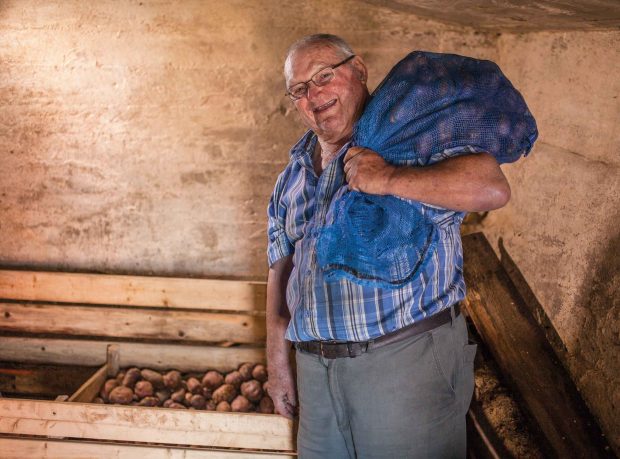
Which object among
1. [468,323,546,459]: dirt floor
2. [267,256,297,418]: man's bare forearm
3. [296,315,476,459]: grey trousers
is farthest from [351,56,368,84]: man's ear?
[468,323,546,459]: dirt floor

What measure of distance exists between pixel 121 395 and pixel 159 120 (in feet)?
5.32

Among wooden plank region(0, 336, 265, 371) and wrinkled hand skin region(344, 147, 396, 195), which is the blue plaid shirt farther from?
wooden plank region(0, 336, 265, 371)

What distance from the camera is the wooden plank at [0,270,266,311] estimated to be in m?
Answer: 3.31

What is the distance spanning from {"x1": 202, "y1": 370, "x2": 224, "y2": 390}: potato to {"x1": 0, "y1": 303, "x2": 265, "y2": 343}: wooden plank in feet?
0.84

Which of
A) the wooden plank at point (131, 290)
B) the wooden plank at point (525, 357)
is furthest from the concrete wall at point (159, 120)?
the wooden plank at point (525, 357)

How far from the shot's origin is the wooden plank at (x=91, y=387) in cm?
286

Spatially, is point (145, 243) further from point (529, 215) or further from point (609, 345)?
point (609, 345)

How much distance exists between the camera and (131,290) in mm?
3371

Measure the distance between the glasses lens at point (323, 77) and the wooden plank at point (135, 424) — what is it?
1.50 m

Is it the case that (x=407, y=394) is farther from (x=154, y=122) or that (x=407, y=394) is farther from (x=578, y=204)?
(x=154, y=122)

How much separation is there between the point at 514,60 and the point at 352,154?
1.81m

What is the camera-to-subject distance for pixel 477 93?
1.45 m

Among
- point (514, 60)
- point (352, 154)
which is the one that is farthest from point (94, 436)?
point (514, 60)

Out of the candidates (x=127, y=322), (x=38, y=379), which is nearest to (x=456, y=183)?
(x=127, y=322)
